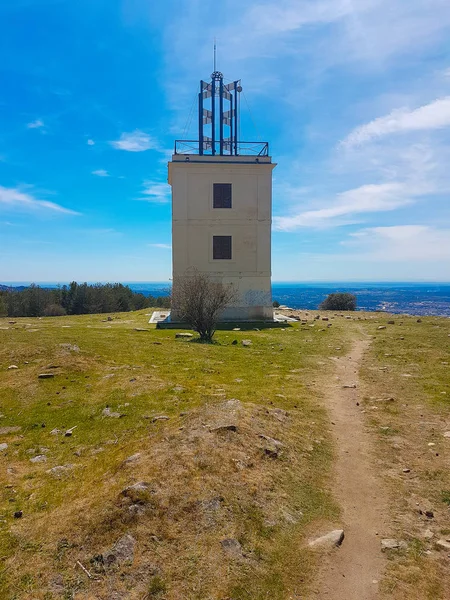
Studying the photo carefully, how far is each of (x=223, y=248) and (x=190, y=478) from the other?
25303 millimetres

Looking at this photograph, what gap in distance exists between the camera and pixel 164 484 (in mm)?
5355

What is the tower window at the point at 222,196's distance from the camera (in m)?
30.0

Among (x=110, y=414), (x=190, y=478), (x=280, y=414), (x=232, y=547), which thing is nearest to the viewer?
(x=232, y=547)

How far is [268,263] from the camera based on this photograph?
30.2 metres

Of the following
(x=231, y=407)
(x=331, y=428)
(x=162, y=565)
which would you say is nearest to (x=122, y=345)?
(x=231, y=407)

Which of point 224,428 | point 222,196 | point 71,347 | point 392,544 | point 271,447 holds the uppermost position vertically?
point 222,196

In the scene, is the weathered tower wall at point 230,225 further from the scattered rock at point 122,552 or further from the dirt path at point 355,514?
the scattered rock at point 122,552

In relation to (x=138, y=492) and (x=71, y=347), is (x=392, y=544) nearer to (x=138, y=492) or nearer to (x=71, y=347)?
(x=138, y=492)

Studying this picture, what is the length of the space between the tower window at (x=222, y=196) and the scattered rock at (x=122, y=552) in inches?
1077

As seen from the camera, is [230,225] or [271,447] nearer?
[271,447]

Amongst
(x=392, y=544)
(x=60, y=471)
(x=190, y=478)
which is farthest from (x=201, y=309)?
(x=392, y=544)

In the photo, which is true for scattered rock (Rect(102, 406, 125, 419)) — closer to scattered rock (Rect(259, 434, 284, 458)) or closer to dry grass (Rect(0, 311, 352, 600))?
dry grass (Rect(0, 311, 352, 600))

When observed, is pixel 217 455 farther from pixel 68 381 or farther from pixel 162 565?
pixel 68 381

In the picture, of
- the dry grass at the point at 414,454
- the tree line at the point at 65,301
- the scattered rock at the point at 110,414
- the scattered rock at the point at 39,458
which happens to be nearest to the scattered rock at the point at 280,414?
the dry grass at the point at 414,454
